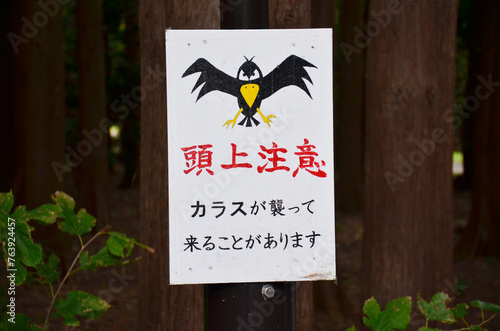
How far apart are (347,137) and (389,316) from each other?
1189 centimetres

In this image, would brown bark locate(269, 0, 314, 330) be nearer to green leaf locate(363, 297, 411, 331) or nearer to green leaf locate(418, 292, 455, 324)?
green leaf locate(418, 292, 455, 324)

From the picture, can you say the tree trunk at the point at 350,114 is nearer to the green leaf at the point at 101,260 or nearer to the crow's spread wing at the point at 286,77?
the green leaf at the point at 101,260

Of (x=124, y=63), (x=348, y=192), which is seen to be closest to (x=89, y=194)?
(x=124, y=63)

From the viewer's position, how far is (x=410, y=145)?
18.0 feet

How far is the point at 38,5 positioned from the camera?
30.7 ft

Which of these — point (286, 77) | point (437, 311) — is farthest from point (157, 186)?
point (286, 77)

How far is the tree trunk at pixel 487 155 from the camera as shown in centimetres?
958

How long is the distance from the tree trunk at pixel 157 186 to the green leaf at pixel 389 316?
2.24m

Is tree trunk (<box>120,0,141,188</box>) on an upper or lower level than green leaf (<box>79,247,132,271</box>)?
upper

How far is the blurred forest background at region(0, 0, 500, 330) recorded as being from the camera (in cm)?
474

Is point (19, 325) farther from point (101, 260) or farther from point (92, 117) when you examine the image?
point (92, 117)

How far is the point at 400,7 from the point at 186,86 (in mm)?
3709

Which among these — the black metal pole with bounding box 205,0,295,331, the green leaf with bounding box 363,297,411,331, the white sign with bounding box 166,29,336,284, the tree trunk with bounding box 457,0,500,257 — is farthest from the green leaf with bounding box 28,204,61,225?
the tree trunk with bounding box 457,0,500,257

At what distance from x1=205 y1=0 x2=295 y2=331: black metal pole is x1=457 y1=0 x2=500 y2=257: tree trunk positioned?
26.4ft
